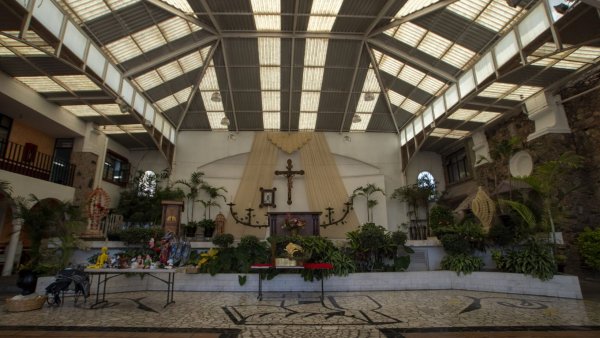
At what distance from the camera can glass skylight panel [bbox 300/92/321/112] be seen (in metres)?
15.7

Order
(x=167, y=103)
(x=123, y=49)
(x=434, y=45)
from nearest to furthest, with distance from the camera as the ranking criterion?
(x=123, y=49) → (x=434, y=45) → (x=167, y=103)

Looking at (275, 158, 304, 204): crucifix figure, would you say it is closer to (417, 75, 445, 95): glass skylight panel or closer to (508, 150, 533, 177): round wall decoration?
(417, 75, 445, 95): glass skylight panel

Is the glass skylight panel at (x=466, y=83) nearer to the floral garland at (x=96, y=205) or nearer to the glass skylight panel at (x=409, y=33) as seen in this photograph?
the glass skylight panel at (x=409, y=33)

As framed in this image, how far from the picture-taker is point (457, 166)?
55.9 feet

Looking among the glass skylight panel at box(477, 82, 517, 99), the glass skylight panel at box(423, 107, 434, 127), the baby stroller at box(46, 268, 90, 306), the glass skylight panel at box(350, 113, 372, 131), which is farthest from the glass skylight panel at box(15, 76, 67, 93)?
the glass skylight panel at box(477, 82, 517, 99)

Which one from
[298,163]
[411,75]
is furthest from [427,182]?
[298,163]

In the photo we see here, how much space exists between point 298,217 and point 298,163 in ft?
21.6

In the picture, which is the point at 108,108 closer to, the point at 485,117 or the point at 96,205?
the point at 96,205

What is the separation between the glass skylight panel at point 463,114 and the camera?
12800 millimetres

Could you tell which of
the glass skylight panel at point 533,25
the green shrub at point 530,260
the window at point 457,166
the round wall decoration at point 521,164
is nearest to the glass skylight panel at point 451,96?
the round wall decoration at point 521,164

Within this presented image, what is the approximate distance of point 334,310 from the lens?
5.80 metres

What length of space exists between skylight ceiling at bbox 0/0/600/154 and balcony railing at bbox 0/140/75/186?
7.28ft

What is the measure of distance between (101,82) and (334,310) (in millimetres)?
9986

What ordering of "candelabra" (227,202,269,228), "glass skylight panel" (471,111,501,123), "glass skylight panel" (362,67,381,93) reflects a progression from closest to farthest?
"glass skylight panel" (471,111,501,123) → "glass skylight panel" (362,67,381,93) → "candelabra" (227,202,269,228)
